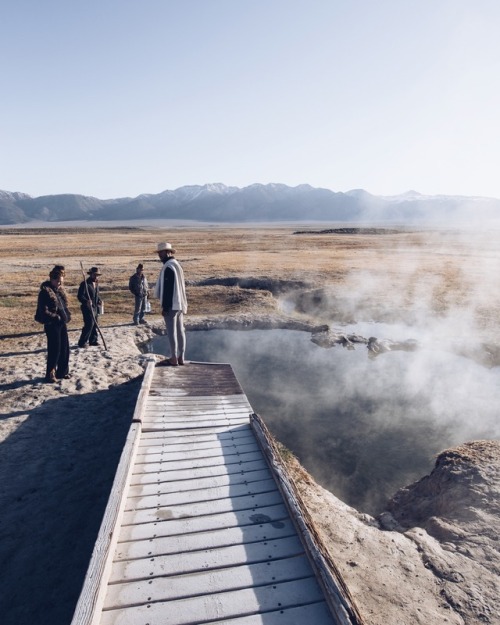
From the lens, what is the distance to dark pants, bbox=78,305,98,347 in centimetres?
1232

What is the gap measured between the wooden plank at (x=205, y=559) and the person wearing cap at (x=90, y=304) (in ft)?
29.1

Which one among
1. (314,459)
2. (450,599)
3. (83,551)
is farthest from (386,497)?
(83,551)

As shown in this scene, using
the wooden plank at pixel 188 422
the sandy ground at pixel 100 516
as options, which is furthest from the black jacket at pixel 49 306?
the wooden plank at pixel 188 422

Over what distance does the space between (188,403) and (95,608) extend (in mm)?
4693

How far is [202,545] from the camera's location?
13.6 ft

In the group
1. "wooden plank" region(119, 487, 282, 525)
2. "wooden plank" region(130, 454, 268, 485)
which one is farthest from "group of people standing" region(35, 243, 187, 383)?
"wooden plank" region(119, 487, 282, 525)

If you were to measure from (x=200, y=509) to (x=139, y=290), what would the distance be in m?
11.6

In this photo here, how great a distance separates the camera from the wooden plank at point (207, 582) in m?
3.53

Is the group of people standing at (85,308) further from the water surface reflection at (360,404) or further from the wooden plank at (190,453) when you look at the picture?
the wooden plank at (190,453)

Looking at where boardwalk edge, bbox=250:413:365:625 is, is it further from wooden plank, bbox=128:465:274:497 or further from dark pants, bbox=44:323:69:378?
dark pants, bbox=44:323:69:378

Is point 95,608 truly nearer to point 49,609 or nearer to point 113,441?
point 49,609

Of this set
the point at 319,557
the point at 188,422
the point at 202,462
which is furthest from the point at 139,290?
the point at 319,557

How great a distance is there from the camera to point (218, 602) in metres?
3.47

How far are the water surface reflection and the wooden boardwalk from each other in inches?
131
